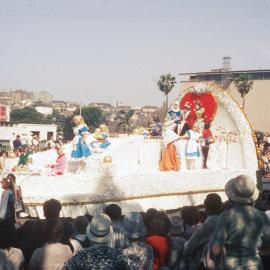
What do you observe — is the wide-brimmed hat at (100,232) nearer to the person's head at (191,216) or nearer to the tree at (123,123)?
the person's head at (191,216)

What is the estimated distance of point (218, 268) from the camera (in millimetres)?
3834

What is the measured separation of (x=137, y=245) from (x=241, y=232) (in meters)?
0.91

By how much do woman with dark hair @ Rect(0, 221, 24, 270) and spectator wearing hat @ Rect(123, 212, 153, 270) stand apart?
36.5 inches

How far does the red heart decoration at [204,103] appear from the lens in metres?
15.1

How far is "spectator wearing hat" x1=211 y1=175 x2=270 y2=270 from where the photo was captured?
3865 millimetres

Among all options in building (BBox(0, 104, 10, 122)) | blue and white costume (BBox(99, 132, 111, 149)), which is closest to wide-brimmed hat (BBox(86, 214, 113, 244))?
blue and white costume (BBox(99, 132, 111, 149))

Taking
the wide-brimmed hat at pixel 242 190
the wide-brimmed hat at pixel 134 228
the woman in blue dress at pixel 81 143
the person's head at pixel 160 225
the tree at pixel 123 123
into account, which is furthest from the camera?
the tree at pixel 123 123

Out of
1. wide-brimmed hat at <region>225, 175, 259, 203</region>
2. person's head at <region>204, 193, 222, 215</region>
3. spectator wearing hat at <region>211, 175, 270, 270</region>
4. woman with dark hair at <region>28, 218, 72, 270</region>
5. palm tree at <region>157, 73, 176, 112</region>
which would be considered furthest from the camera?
palm tree at <region>157, 73, 176, 112</region>

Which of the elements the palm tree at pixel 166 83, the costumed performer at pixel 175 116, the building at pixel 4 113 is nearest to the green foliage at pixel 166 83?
the palm tree at pixel 166 83

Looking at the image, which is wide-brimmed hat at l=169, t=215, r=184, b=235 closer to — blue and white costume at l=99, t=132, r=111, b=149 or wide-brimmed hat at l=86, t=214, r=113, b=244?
wide-brimmed hat at l=86, t=214, r=113, b=244

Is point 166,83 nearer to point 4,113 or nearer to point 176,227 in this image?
point 4,113

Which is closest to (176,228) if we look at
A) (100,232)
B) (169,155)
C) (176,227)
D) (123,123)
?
(176,227)

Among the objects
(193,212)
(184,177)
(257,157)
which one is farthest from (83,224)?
(257,157)

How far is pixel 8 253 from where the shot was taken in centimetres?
418
